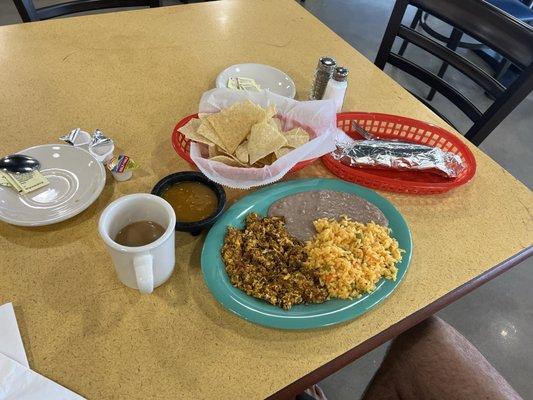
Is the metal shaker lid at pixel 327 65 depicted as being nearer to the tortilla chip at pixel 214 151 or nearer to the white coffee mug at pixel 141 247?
the tortilla chip at pixel 214 151

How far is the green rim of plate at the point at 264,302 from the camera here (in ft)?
2.32

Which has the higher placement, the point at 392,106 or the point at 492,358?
the point at 392,106

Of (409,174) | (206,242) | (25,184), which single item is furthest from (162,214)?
(409,174)

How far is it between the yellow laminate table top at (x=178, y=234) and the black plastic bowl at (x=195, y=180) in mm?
62

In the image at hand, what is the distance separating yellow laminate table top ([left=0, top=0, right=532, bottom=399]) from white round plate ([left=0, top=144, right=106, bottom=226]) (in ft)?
0.14

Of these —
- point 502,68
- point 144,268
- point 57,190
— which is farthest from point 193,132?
point 502,68

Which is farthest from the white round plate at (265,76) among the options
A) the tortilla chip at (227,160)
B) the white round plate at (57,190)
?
the white round plate at (57,190)

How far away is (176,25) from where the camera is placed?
149 cm

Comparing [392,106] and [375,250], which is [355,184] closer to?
[375,250]

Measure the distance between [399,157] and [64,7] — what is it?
143cm

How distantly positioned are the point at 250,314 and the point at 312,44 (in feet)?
3.85

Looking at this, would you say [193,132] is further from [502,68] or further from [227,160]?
[502,68]

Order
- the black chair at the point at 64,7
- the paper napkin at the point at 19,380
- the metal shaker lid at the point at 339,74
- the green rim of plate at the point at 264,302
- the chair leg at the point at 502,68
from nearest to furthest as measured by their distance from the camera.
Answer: the paper napkin at the point at 19,380 < the green rim of plate at the point at 264,302 < the metal shaker lid at the point at 339,74 < the black chair at the point at 64,7 < the chair leg at the point at 502,68

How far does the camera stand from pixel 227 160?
3.05 feet
